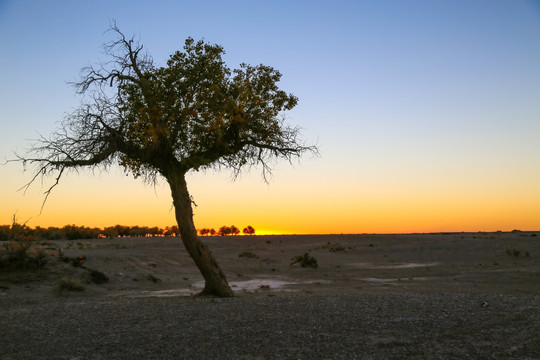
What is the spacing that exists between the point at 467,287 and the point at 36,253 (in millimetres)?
20919

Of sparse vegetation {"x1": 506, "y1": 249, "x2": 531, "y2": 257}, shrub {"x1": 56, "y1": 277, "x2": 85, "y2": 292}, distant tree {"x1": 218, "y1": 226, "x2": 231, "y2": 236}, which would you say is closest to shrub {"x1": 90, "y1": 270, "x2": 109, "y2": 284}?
shrub {"x1": 56, "y1": 277, "x2": 85, "y2": 292}

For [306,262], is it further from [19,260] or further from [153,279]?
[19,260]

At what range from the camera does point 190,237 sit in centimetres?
1611

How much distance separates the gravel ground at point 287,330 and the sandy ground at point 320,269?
620cm

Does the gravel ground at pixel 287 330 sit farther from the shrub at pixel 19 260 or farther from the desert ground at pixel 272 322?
the shrub at pixel 19 260

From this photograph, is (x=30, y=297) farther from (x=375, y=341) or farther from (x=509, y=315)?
(x=509, y=315)

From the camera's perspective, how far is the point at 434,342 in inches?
332

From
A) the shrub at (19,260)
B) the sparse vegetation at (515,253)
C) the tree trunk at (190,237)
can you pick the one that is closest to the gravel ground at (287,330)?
the tree trunk at (190,237)

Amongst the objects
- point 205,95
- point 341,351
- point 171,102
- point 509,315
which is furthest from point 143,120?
point 509,315

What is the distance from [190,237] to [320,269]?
15.3 metres

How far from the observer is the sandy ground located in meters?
20.3

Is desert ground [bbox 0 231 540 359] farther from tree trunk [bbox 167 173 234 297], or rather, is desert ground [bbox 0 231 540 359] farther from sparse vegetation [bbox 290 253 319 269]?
sparse vegetation [bbox 290 253 319 269]

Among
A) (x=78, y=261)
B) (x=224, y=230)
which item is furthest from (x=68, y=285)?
(x=224, y=230)

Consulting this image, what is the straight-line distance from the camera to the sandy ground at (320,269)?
2028 centimetres
